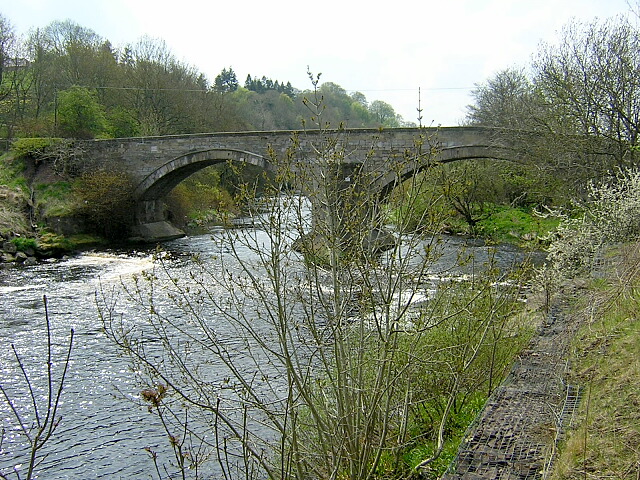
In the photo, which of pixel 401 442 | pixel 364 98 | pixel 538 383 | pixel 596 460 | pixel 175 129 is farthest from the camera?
pixel 364 98

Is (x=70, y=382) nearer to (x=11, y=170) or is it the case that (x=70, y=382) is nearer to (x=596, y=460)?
(x=596, y=460)

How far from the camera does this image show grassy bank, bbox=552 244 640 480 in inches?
144

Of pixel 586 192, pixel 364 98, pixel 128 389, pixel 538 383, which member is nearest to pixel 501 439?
pixel 538 383

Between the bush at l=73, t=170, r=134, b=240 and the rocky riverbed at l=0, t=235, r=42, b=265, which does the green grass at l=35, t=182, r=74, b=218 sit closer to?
the bush at l=73, t=170, r=134, b=240

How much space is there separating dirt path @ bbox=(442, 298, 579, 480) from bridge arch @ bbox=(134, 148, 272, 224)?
1787cm

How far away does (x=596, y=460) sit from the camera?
3.72m

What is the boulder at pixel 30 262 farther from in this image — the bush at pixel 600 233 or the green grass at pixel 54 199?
the bush at pixel 600 233

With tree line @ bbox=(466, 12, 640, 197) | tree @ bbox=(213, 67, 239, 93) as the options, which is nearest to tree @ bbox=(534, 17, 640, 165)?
tree line @ bbox=(466, 12, 640, 197)

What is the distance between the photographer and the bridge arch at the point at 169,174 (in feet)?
76.4

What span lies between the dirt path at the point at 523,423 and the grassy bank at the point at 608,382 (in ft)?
0.45

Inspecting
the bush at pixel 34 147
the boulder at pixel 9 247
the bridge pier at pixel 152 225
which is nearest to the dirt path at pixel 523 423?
the boulder at pixel 9 247

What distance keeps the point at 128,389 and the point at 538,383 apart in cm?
549

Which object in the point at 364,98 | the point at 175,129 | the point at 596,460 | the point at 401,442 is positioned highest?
the point at 364,98

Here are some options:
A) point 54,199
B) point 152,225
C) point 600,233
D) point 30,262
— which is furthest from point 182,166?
point 600,233
